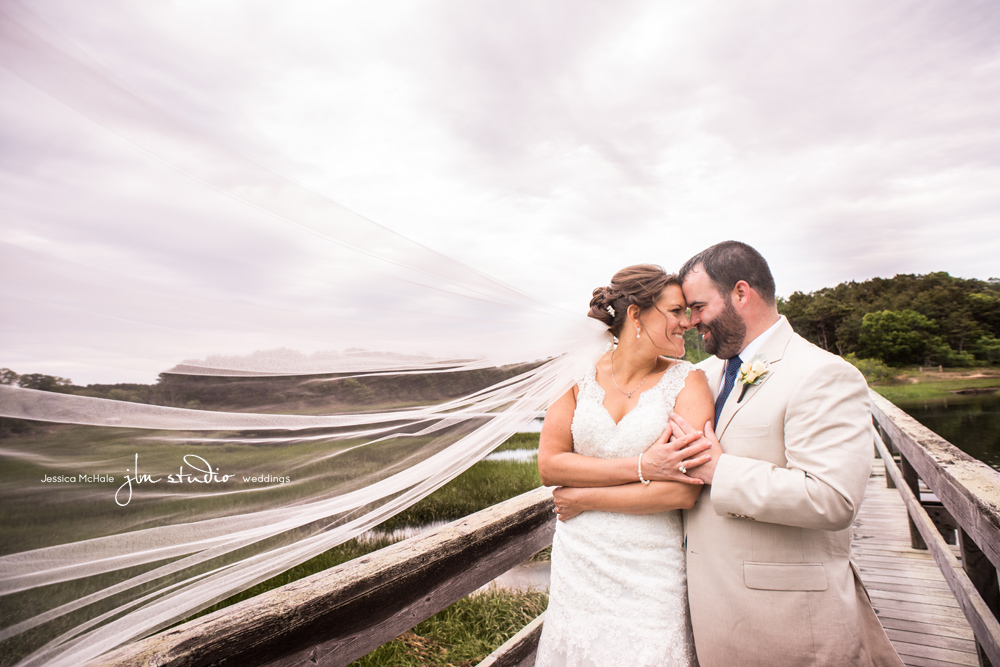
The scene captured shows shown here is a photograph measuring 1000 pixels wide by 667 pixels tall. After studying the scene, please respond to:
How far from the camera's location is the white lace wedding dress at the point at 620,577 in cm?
178

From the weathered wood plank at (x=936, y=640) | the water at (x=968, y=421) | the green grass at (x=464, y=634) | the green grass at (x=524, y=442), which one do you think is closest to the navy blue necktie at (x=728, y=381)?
the weathered wood plank at (x=936, y=640)

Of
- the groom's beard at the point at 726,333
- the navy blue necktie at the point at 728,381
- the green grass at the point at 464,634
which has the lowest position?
the green grass at the point at 464,634

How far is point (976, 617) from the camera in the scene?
2.28 m

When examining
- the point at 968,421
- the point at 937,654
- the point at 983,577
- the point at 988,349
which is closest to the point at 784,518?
the point at 983,577

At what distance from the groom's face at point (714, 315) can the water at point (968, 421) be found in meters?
22.1

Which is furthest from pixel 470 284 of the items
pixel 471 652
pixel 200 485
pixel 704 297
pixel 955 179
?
pixel 955 179

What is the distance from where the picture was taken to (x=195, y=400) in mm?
1088

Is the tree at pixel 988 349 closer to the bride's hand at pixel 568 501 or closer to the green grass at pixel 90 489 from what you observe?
the bride's hand at pixel 568 501

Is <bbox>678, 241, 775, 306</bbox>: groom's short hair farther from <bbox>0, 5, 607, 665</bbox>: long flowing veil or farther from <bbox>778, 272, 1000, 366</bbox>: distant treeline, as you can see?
<bbox>778, 272, 1000, 366</bbox>: distant treeline

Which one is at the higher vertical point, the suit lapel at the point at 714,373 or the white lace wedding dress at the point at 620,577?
the suit lapel at the point at 714,373

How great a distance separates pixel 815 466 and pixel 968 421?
40737 millimetres

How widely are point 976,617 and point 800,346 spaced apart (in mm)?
1853

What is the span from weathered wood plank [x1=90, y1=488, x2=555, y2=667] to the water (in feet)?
74.6

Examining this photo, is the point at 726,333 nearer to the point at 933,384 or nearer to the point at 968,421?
the point at 968,421
